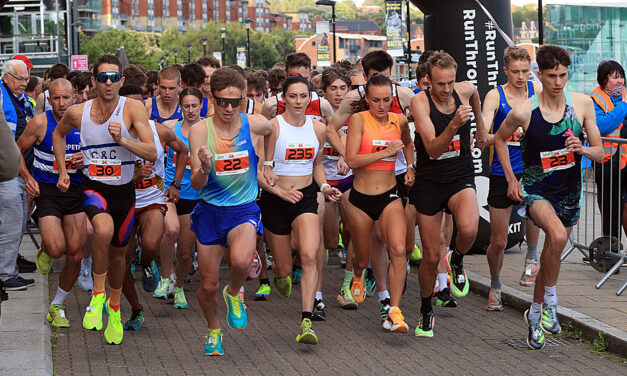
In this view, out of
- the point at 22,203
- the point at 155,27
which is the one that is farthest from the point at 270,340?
the point at 155,27

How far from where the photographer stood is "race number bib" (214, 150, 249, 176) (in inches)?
288

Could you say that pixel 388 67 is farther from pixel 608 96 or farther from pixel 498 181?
pixel 608 96

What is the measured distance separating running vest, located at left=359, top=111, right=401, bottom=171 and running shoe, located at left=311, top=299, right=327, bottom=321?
128 cm

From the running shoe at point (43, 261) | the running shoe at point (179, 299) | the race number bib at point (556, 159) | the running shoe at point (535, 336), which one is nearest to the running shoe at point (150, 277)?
the running shoe at point (179, 299)

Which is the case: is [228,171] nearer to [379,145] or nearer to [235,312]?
[235,312]

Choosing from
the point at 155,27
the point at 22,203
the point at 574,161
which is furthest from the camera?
the point at 155,27

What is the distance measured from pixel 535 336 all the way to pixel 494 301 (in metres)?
1.69

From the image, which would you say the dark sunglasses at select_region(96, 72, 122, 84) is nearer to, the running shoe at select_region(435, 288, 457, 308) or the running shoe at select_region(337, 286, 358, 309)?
the running shoe at select_region(337, 286, 358, 309)

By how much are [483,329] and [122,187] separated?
10.0 ft

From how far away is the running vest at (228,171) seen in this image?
24.1 feet

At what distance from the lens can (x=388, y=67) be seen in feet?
30.2

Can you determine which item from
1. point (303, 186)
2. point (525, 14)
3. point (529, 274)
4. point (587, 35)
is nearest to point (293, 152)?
point (303, 186)

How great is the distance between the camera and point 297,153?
855 centimetres

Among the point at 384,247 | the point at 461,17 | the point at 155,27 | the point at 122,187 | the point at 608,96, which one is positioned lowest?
the point at 384,247
